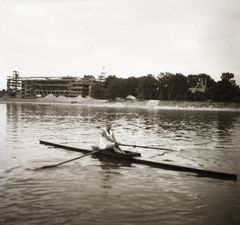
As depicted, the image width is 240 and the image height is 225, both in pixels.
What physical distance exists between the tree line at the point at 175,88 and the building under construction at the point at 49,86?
36900 millimetres

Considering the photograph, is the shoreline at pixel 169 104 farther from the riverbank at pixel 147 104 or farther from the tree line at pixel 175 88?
the tree line at pixel 175 88

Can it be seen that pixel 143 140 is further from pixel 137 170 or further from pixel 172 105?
pixel 172 105

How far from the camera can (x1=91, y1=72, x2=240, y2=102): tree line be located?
323ft

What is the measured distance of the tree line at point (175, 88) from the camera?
323 feet

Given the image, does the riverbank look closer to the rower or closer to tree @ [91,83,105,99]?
tree @ [91,83,105,99]

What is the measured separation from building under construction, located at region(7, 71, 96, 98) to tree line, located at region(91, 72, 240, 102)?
121 feet

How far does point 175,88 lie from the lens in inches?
4510

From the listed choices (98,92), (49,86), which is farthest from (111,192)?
(49,86)

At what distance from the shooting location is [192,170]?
1254 cm

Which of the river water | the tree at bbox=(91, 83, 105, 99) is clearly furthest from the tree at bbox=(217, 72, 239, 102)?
the river water

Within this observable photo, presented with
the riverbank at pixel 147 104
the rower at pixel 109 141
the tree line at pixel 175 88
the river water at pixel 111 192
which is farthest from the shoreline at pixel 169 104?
the rower at pixel 109 141

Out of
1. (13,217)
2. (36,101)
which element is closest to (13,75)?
(36,101)

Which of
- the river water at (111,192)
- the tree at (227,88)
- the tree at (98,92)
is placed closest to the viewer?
the river water at (111,192)

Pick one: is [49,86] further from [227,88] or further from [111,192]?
[111,192]
